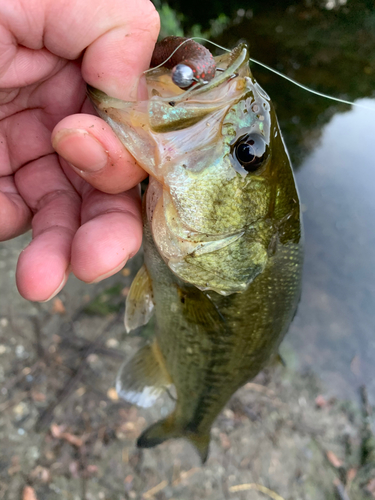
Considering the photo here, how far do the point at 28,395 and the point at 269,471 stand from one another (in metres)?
2.19

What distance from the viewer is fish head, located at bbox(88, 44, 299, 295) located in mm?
1095

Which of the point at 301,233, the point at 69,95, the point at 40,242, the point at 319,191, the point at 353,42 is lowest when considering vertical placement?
the point at 319,191

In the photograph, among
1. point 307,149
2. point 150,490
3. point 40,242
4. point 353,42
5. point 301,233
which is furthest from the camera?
point 353,42

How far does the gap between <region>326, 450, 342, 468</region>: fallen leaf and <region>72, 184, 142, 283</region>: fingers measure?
10.1 feet

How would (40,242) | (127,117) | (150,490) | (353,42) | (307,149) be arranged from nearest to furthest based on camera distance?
(127,117) → (40,242) → (150,490) → (307,149) → (353,42)


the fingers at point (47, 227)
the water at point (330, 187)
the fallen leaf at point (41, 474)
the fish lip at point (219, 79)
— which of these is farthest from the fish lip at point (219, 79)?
the water at point (330, 187)

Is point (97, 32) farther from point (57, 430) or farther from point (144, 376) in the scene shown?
point (57, 430)

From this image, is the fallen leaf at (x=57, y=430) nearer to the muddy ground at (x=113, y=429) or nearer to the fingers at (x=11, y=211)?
the muddy ground at (x=113, y=429)

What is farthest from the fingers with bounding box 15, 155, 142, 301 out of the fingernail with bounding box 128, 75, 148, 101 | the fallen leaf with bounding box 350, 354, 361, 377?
the fallen leaf with bounding box 350, 354, 361, 377

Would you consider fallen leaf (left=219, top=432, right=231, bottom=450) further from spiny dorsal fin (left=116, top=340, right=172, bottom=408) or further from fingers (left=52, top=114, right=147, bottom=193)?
fingers (left=52, top=114, right=147, bottom=193)

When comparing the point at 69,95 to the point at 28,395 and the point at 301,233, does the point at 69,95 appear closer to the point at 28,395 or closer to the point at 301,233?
the point at 301,233

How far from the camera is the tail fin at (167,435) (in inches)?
86.2

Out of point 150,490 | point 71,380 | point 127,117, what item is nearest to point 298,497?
point 150,490

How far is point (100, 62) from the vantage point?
116 centimetres
